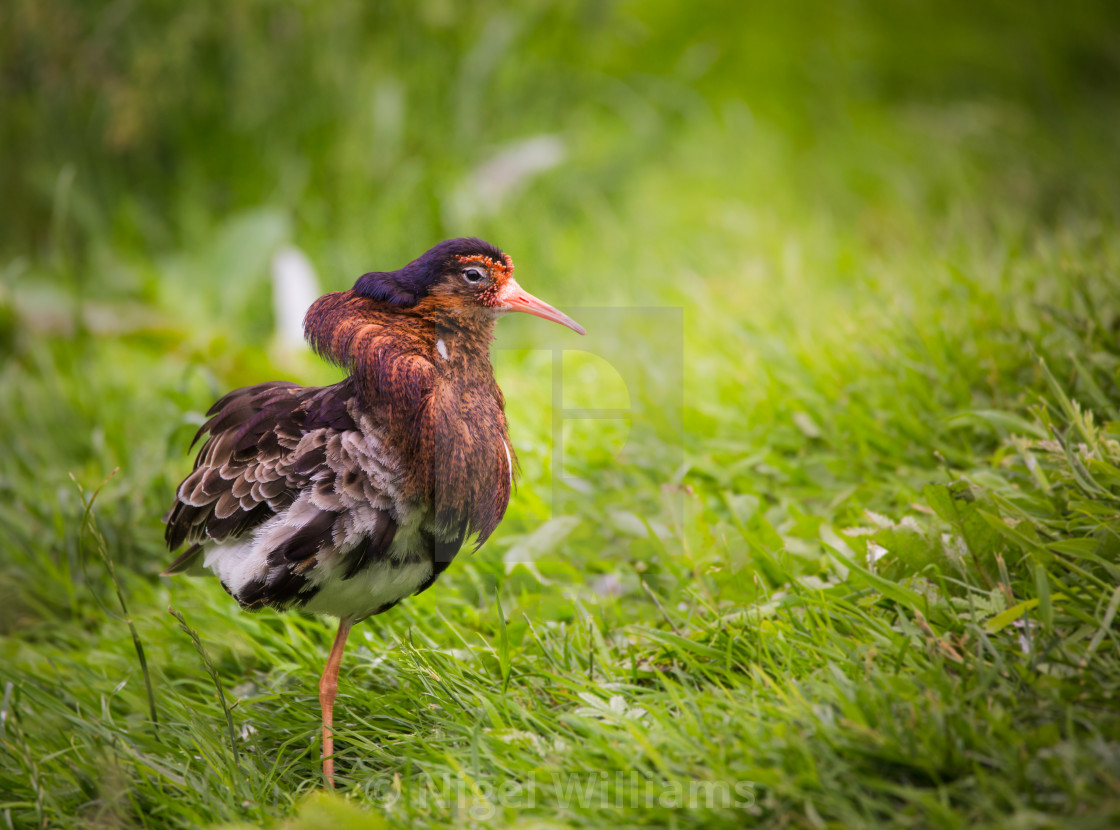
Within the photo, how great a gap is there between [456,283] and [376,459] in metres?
0.49

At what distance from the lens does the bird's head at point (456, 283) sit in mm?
2150

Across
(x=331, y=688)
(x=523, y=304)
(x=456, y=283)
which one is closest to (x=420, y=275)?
(x=456, y=283)

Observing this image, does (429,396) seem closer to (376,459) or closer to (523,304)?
(376,459)

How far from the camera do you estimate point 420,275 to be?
7.13ft

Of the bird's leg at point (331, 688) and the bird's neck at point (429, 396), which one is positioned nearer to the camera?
the bird's neck at point (429, 396)

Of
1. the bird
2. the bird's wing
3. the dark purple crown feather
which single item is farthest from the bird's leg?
the dark purple crown feather

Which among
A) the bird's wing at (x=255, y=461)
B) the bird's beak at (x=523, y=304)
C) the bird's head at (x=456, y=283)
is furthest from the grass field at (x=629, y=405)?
the bird's head at (x=456, y=283)

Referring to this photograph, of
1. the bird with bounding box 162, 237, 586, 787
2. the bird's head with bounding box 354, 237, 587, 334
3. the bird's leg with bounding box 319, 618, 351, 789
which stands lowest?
the bird's leg with bounding box 319, 618, 351, 789

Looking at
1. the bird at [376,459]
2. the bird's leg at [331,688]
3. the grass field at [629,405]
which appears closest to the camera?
the grass field at [629,405]

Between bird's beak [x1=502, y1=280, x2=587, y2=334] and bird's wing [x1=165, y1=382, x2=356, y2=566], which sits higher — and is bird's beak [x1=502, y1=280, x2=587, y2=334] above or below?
above

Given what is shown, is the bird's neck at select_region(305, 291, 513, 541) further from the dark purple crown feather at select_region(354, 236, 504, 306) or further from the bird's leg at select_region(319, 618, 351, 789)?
the bird's leg at select_region(319, 618, 351, 789)

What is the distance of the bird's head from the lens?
215cm

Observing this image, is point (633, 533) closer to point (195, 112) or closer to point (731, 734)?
point (731, 734)

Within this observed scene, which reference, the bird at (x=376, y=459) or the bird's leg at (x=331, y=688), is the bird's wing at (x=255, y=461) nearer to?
the bird at (x=376, y=459)
